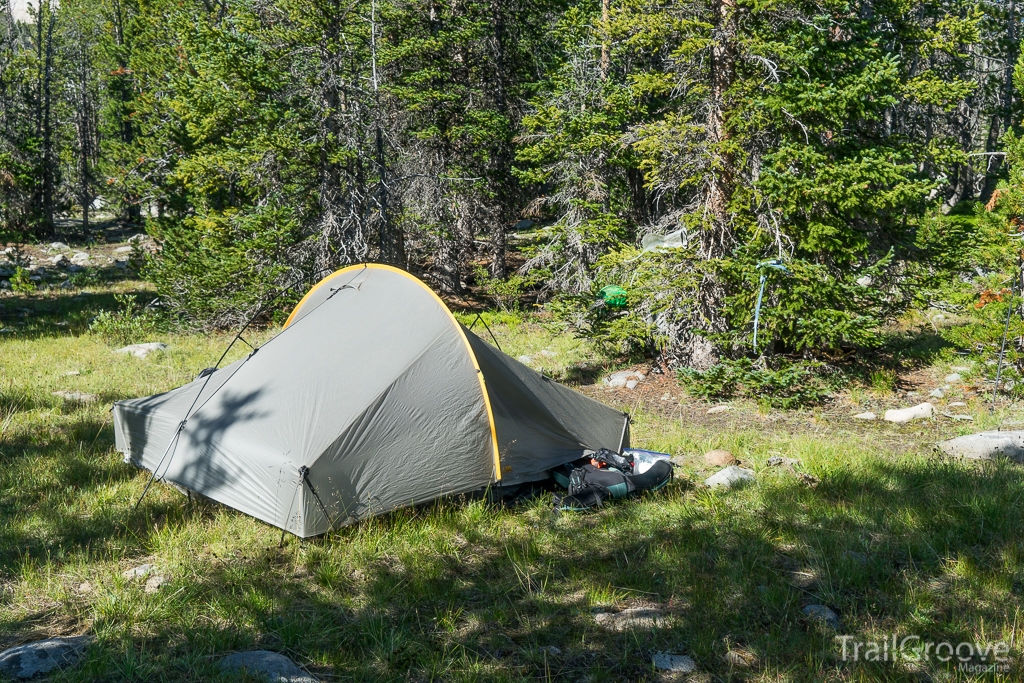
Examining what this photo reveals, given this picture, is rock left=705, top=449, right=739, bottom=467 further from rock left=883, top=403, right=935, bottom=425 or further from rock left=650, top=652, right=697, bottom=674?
rock left=650, top=652, right=697, bottom=674

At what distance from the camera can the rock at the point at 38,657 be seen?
374 cm

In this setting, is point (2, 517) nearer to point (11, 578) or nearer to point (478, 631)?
point (11, 578)

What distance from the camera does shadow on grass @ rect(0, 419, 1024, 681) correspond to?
4.13m

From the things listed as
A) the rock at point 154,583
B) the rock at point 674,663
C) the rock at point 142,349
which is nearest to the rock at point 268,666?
the rock at point 154,583

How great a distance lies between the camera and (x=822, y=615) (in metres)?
4.48

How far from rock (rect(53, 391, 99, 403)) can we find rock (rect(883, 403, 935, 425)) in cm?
948

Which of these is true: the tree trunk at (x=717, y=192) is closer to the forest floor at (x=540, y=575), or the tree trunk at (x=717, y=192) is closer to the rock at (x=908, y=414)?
the rock at (x=908, y=414)

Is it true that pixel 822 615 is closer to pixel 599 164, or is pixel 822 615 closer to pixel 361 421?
pixel 361 421

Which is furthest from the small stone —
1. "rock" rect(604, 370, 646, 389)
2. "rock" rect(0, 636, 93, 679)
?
"rock" rect(0, 636, 93, 679)

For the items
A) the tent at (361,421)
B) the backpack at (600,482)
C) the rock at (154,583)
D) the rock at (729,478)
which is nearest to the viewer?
the rock at (154,583)

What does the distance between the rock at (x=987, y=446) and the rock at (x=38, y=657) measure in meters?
7.45

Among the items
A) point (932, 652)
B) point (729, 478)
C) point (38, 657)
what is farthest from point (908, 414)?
point (38, 657)

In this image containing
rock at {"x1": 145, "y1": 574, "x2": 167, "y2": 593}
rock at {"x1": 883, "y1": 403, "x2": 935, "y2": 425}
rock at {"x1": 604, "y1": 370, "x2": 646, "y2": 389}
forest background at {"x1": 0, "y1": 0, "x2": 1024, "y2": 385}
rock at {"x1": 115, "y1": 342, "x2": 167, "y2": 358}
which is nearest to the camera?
rock at {"x1": 145, "y1": 574, "x2": 167, "y2": 593}

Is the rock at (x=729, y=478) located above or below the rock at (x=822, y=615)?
below
